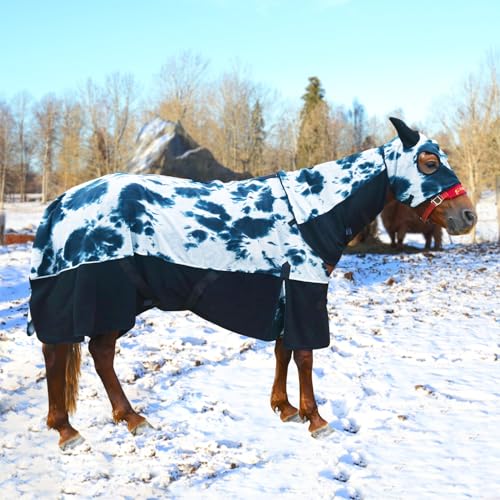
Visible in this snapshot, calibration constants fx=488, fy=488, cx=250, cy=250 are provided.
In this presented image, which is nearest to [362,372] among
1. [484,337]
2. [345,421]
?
[345,421]

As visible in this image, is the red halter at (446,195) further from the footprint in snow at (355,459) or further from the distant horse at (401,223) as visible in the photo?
the distant horse at (401,223)

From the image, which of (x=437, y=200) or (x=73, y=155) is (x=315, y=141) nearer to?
(x=73, y=155)

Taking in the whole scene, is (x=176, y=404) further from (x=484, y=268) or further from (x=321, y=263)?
(x=484, y=268)

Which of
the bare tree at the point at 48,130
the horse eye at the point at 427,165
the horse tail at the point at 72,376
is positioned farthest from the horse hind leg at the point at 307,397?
the bare tree at the point at 48,130

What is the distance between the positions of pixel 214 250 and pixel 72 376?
1247 millimetres

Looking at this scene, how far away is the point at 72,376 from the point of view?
3084 mm

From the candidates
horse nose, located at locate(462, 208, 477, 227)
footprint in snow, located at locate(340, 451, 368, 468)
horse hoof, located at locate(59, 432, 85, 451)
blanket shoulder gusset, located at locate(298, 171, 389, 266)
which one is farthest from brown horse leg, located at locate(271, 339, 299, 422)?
horse nose, located at locate(462, 208, 477, 227)

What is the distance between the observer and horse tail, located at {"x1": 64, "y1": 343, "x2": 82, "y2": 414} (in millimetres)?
3051

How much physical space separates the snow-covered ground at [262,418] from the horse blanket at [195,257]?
2.91 feet

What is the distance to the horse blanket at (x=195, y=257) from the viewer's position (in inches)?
109

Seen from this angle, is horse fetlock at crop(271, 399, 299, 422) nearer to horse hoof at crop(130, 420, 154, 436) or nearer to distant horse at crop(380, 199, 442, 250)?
horse hoof at crop(130, 420, 154, 436)

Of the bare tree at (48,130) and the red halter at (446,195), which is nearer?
the red halter at (446,195)

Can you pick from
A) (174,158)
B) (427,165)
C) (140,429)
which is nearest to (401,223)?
(174,158)

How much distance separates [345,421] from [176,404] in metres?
1.38
